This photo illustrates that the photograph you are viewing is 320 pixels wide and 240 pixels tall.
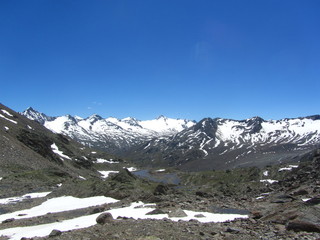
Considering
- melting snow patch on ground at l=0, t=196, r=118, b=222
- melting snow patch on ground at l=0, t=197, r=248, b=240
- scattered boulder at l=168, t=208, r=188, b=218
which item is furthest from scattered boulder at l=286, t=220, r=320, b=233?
melting snow patch on ground at l=0, t=196, r=118, b=222

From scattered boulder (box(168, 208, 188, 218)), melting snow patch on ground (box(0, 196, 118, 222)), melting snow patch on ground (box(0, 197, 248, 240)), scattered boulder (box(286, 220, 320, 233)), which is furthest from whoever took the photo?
melting snow patch on ground (box(0, 196, 118, 222))

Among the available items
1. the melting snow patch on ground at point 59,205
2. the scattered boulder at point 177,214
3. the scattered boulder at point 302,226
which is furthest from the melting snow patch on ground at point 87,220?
the melting snow patch on ground at point 59,205

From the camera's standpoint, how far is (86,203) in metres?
39.1

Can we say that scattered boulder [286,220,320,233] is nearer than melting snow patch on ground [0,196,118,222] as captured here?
Yes

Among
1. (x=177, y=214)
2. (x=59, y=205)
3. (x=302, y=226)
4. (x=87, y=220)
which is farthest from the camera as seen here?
(x=59, y=205)

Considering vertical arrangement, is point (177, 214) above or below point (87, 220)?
above

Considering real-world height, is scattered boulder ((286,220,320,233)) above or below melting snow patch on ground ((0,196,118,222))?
above

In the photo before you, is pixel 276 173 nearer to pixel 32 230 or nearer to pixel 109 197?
pixel 109 197

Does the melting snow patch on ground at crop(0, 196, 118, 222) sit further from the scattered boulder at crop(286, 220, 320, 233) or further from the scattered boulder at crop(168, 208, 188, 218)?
the scattered boulder at crop(286, 220, 320, 233)

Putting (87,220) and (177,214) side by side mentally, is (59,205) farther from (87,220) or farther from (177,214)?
(177,214)

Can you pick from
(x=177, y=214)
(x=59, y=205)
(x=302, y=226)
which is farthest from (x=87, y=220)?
(x=302, y=226)

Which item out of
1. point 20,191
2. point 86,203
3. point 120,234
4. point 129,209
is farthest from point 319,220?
point 20,191

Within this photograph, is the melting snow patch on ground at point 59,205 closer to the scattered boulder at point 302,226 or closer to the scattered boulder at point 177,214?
the scattered boulder at point 177,214

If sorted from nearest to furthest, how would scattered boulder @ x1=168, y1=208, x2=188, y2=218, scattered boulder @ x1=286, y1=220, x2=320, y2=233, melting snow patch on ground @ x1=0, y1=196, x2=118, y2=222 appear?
scattered boulder @ x1=286, y1=220, x2=320, y2=233, scattered boulder @ x1=168, y1=208, x2=188, y2=218, melting snow patch on ground @ x1=0, y1=196, x2=118, y2=222
